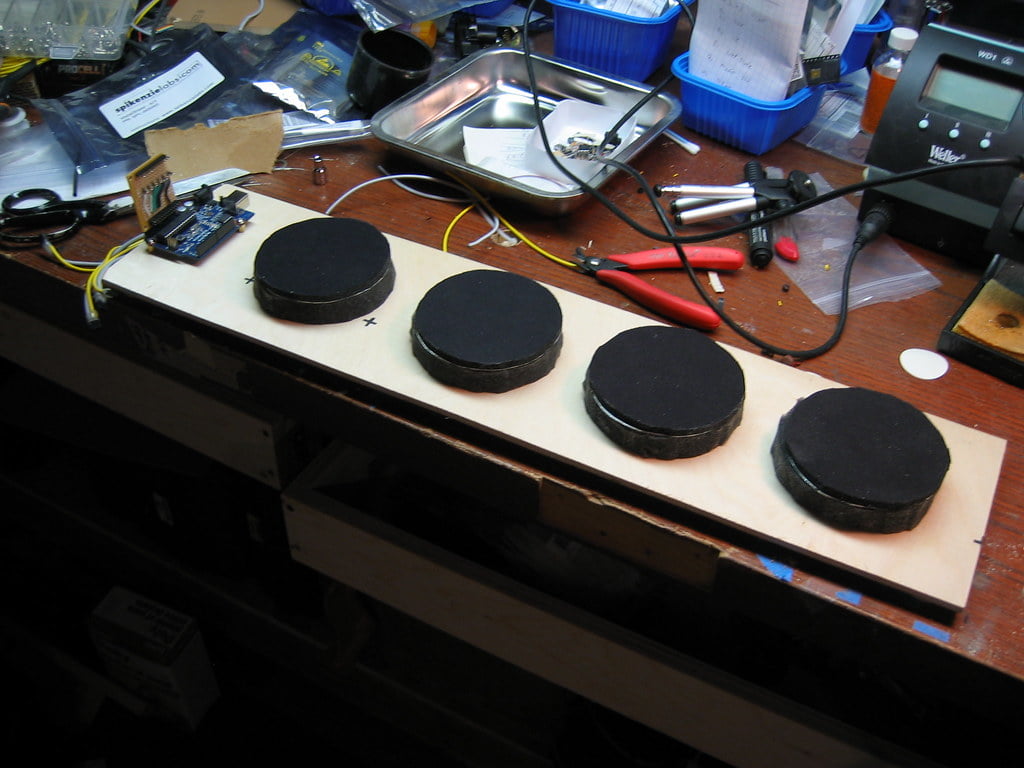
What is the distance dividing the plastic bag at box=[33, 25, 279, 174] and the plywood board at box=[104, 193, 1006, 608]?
0.27m

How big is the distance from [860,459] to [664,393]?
15cm

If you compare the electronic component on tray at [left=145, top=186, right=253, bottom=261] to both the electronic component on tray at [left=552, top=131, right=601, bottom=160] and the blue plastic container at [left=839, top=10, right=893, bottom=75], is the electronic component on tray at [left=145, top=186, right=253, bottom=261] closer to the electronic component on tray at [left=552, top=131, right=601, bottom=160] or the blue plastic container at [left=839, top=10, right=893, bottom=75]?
the electronic component on tray at [left=552, top=131, right=601, bottom=160]

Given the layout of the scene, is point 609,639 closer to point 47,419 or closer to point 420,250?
point 420,250

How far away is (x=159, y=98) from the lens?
1.01 m

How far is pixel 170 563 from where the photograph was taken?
4.13 feet

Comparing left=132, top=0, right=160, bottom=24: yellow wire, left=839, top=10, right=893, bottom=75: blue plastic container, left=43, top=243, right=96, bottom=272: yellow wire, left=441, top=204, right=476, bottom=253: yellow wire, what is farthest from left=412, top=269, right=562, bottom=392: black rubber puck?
left=132, top=0, right=160, bottom=24: yellow wire

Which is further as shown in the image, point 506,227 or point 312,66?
point 312,66

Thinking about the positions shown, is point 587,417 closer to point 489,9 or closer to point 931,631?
point 931,631

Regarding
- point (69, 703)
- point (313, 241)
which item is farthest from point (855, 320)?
point (69, 703)

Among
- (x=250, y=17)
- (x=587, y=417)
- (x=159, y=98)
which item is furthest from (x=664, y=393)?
(x=250, y=17)

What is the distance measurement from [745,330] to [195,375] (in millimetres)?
529

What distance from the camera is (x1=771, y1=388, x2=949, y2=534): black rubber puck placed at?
0.57 metres

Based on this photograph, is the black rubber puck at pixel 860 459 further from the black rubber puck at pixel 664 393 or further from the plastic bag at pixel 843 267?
the plastic bag at pixel 843 267

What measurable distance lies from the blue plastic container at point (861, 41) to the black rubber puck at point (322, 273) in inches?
25.9
